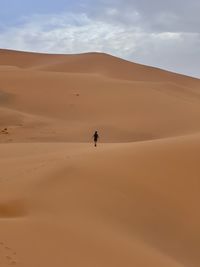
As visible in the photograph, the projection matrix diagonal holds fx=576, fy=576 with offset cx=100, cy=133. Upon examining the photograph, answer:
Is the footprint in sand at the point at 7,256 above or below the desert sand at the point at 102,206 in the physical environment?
below

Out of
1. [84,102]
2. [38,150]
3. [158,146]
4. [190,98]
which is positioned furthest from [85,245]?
[190,98]

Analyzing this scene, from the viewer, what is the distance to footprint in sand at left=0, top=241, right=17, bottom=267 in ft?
17.6

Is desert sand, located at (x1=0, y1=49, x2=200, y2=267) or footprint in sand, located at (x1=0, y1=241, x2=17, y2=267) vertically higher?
desert sand, located at (x1=0, y1=49, x2=200, y2=267)

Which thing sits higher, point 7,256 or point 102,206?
point 102,206

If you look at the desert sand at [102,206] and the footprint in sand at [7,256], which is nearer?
the footprint in sand at [7,256]

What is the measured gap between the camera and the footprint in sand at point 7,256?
5359 millimetres

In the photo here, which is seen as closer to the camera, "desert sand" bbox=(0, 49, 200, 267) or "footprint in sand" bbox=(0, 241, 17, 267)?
"footprint in sand" bbox=(0, 241, 17, 267)

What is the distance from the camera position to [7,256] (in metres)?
5.50

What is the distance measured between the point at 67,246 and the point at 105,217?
4.43ft

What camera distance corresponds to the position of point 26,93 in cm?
2670

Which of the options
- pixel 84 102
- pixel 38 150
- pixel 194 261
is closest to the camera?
pixel 194 261

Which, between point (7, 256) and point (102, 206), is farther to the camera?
point (102, 206)

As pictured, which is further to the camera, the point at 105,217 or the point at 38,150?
the point at 38,150

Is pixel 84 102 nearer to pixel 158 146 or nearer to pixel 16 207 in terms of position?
pixel 158 146
